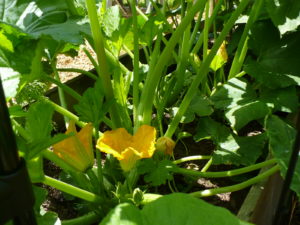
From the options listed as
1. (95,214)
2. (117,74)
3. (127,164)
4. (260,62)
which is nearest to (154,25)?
(117,74)

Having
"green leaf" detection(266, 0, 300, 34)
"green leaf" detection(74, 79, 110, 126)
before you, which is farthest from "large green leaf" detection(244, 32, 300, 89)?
"green leaf" detection(74, 79, 110, 126)

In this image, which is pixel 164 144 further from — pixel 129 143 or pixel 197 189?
pixel 197 189

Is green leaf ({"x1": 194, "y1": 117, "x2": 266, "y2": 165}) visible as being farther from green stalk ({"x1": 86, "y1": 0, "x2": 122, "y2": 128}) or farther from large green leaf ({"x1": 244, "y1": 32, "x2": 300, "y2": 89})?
green stalk ({"x1": 86, "y1": 0, "x2": 122, "y2": 128})

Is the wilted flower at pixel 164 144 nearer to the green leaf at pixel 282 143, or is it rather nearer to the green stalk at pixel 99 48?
the green stalk at pixel 99 48

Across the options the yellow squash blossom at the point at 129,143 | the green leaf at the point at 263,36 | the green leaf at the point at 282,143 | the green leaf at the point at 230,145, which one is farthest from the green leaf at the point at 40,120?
the green leaf at the point at 263,36

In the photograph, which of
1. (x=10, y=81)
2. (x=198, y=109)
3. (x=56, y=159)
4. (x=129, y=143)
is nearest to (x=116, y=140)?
(x=129, y=143)

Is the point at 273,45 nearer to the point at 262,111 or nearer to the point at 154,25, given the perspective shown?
the point at 262,111
